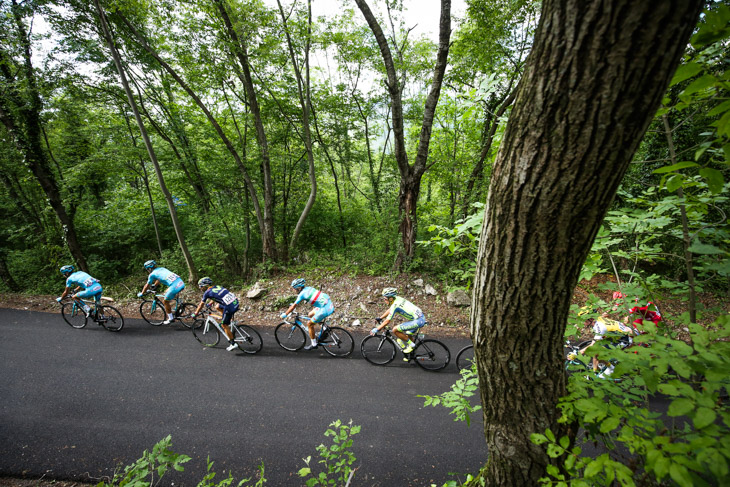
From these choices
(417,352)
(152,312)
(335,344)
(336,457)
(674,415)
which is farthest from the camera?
(152,312)

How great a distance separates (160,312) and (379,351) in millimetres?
6916

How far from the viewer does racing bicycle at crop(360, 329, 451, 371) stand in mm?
5445

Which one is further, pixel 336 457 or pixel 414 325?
pixel 414 325

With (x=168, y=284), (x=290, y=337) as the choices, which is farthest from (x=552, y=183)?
(x=168, y=284)

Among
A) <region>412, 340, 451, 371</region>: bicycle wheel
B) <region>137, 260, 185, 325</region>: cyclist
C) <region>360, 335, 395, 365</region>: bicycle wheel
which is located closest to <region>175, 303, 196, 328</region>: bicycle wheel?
<region>137, 260, 185, 325</region>: cyclist

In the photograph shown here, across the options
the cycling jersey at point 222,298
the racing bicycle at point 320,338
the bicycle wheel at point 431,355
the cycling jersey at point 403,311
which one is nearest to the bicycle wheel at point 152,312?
the cycling jersey at point 222,298

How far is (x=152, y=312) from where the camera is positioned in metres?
7.48

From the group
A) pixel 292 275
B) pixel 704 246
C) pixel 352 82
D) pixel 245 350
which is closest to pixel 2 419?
pixel 245 350

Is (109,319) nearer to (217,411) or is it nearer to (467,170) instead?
(217,411)

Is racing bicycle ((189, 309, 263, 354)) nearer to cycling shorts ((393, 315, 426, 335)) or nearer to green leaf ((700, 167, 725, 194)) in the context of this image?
cycling shorts ((393, 315, 426, 335))

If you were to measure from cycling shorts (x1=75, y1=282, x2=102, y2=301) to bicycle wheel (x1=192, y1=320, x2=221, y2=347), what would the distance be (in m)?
3.03

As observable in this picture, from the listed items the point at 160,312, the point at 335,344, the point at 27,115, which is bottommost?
the point at 160,312

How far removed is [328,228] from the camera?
13.1 meters

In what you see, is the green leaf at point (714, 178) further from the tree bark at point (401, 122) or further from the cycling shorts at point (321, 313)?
the tree bark at point (401, 122)
